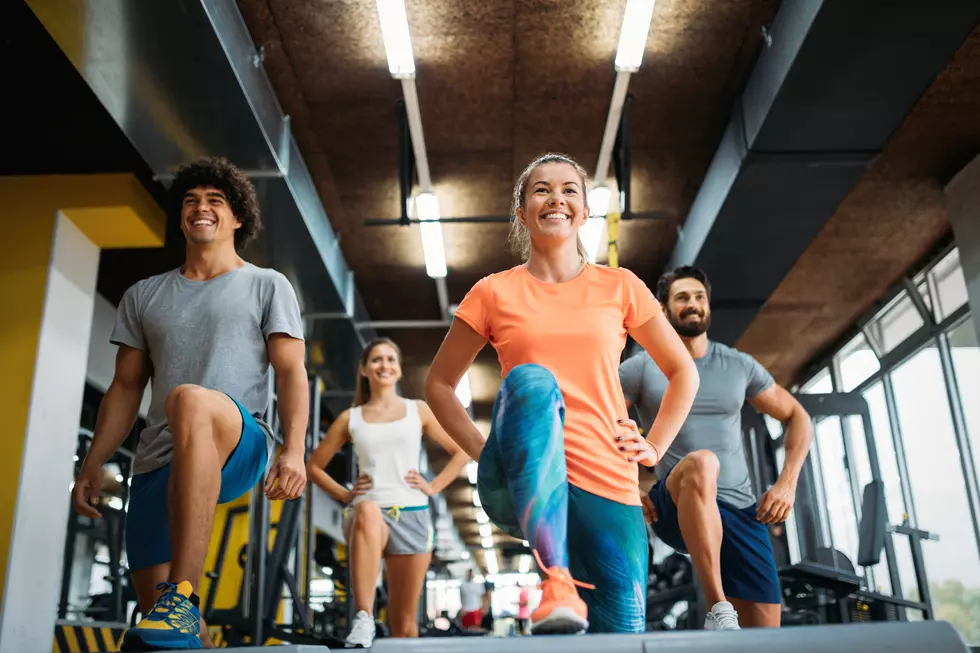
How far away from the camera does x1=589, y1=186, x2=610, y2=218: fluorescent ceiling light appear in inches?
220

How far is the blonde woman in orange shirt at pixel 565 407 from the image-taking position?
53.8 inches

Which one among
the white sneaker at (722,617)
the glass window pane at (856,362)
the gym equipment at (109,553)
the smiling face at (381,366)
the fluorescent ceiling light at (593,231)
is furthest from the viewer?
the glass window pane at (856,362)

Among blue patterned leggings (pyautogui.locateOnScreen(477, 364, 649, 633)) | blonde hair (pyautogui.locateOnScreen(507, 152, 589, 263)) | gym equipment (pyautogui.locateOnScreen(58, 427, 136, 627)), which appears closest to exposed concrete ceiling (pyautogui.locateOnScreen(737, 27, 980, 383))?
blonde hair (pyautogui.locateOnScreen(507, 152, 589, 263))

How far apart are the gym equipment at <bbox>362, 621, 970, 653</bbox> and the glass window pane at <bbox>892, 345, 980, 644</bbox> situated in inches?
272

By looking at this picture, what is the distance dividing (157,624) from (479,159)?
4857mm

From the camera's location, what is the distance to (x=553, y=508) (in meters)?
1.38

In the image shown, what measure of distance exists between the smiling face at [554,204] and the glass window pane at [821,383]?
910 cm

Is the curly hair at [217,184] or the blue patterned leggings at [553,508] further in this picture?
the curly hair at [217,184]

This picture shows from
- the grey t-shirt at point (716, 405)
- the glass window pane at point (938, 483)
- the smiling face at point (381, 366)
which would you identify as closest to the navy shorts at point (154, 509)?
the grey t-shirt at point (716, 405)

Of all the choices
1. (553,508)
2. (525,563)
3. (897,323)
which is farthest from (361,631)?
(525,563)

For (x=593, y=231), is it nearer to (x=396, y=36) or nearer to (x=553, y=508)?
(x=396, y=36)

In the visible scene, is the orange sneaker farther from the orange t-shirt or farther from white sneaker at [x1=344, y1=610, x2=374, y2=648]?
white sneaker at [x1=344, y1=610, x2=374, y2=648]

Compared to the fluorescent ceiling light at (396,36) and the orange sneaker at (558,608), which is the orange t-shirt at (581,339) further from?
the fluorescent ceiling light at (396,36)

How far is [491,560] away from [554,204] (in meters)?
28.3
